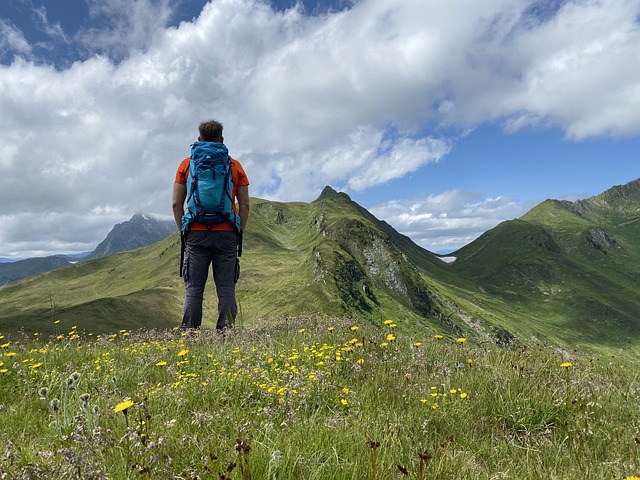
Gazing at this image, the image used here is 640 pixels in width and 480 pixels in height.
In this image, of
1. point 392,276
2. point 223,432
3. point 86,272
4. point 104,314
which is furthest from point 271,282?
point 86,272

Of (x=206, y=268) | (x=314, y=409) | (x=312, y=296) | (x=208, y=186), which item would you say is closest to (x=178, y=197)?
(x=208, y=186)

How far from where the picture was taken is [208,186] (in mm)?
7484

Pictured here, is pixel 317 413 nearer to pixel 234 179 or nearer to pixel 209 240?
pixel 209 240

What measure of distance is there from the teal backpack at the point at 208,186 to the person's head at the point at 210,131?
0.28 m

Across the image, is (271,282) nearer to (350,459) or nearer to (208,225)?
(208,225)

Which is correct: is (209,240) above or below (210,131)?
below

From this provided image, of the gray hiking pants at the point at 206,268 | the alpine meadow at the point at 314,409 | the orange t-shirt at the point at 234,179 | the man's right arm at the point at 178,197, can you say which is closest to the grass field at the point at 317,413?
A: the alpine meadow at the point at 314,409

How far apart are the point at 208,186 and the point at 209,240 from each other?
3.47ft

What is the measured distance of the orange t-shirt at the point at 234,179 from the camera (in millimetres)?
7789

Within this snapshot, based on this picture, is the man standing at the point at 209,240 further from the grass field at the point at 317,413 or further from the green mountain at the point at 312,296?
the grass field at the point at 317,413

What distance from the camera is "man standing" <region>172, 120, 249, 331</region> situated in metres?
7.77

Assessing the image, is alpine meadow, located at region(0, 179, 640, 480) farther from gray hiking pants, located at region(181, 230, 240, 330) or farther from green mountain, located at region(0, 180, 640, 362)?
green mountain, located at region(0, 180, 640, 362)

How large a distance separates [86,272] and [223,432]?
194979mm

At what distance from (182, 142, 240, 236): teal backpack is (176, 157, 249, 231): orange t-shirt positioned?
115mm
